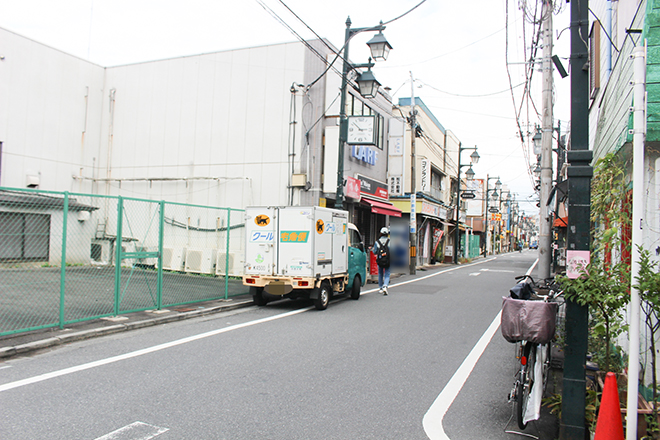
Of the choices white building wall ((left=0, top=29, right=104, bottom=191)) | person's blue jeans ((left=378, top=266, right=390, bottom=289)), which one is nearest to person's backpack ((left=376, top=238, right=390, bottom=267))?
person's blue jeans ((left=378, top=266, right=390, bottom=289))

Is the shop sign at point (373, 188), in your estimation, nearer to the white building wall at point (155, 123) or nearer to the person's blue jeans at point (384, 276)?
the white building wall at point (155, 123)

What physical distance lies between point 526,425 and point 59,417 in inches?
172

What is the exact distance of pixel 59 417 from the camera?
417 centimetres

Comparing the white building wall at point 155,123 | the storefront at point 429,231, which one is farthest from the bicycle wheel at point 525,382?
the storefront at point 429,231

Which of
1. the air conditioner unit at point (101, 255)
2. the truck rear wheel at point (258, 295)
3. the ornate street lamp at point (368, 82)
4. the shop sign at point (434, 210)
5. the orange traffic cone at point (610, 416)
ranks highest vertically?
the ornate street lamp at point (368, 82)

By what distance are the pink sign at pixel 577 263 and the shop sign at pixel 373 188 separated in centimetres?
1662

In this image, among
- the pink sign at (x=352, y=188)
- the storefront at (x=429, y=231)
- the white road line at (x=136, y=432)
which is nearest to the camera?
the white road line at (x=136, y=432)

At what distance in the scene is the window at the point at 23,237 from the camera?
22.1ft

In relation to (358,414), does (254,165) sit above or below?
above

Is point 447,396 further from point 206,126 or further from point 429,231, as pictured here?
point 429,231

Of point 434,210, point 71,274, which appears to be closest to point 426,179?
point 434,210

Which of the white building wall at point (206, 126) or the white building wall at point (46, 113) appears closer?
the white building wall at point (46, 113)

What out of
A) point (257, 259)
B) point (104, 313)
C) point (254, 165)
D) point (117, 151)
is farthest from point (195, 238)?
point (104, 313)

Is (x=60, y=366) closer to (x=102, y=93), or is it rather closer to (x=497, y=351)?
(x=497, y=351)
